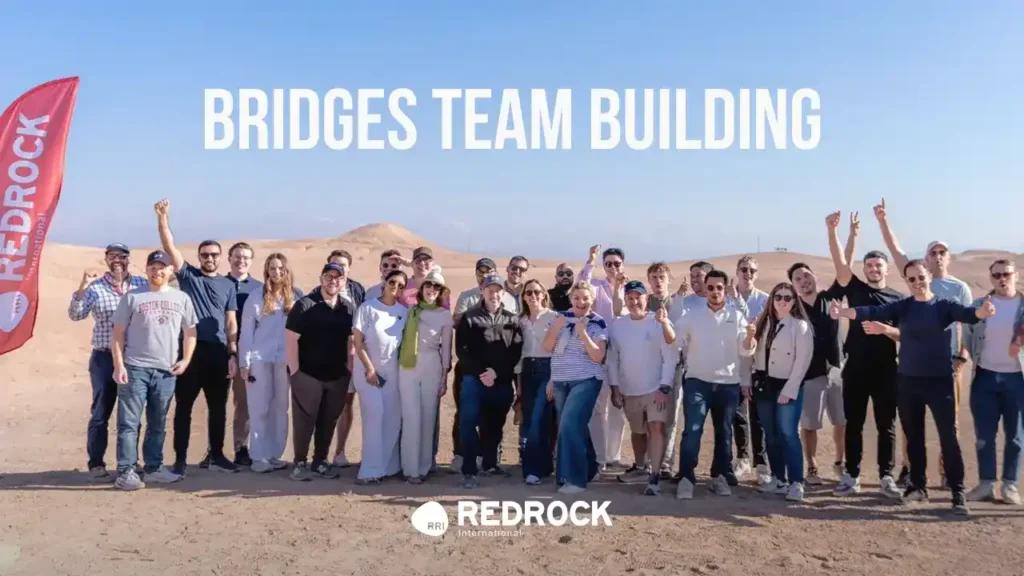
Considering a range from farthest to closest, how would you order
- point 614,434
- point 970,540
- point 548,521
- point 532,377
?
point 614,434 → point 532,377 → point 548,521 → point 970,540

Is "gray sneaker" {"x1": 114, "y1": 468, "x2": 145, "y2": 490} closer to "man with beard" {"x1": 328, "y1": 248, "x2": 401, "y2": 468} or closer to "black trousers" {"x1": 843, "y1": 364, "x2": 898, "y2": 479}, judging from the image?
"man with beard" {"x1": 328, "y1": 248, "x2": 401, "y2": 468}

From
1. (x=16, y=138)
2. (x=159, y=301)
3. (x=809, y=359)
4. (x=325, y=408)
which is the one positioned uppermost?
(x=16, y=138)

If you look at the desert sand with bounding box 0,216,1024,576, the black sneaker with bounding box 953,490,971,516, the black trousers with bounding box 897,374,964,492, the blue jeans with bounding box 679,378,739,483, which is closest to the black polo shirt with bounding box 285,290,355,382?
the desert sand with bounding box 0,216,1024,576

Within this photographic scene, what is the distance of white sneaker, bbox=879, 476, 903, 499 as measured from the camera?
22.7 feet

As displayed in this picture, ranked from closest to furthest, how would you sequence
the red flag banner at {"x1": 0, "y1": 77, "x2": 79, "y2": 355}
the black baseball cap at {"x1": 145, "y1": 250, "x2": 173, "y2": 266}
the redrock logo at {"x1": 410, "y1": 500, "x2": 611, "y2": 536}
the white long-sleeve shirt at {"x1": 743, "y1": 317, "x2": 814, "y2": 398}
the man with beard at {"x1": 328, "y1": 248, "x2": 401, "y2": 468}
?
1. the redrock logo at {"x1": 410, "y1": 500, "x2": 611, "y2": 536}
2. the white long-sleeve shirt at {"x1": 743, "y1": 317, "x2": 814, "y2": 398}
3. the black baseball cap at {"x1": 145, "y1": 250, "x2": 173, "y2": 266}
4. the man with beard at {"x1": 328, "y1": 248, "x2": 401, "y2": 468}
5. the red flag banner at {"x1": 0, "y1": 77, "x2": 79, "y2": 355}

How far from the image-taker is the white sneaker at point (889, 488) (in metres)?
6.92

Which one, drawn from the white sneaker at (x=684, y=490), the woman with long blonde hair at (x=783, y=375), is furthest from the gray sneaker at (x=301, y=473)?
the woman with long blonde hair at (x=783, y=375)

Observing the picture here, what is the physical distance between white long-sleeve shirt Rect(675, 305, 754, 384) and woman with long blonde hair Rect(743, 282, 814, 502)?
0.15 meters

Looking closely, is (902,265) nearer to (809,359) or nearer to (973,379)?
(973,379)

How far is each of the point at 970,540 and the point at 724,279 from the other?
8.85 ft

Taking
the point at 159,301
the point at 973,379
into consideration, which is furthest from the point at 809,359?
the point at 159,301

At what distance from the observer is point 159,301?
7.16 meters

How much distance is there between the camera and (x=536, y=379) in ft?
24.6

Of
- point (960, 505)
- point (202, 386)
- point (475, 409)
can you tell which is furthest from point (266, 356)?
point (960, 505)
